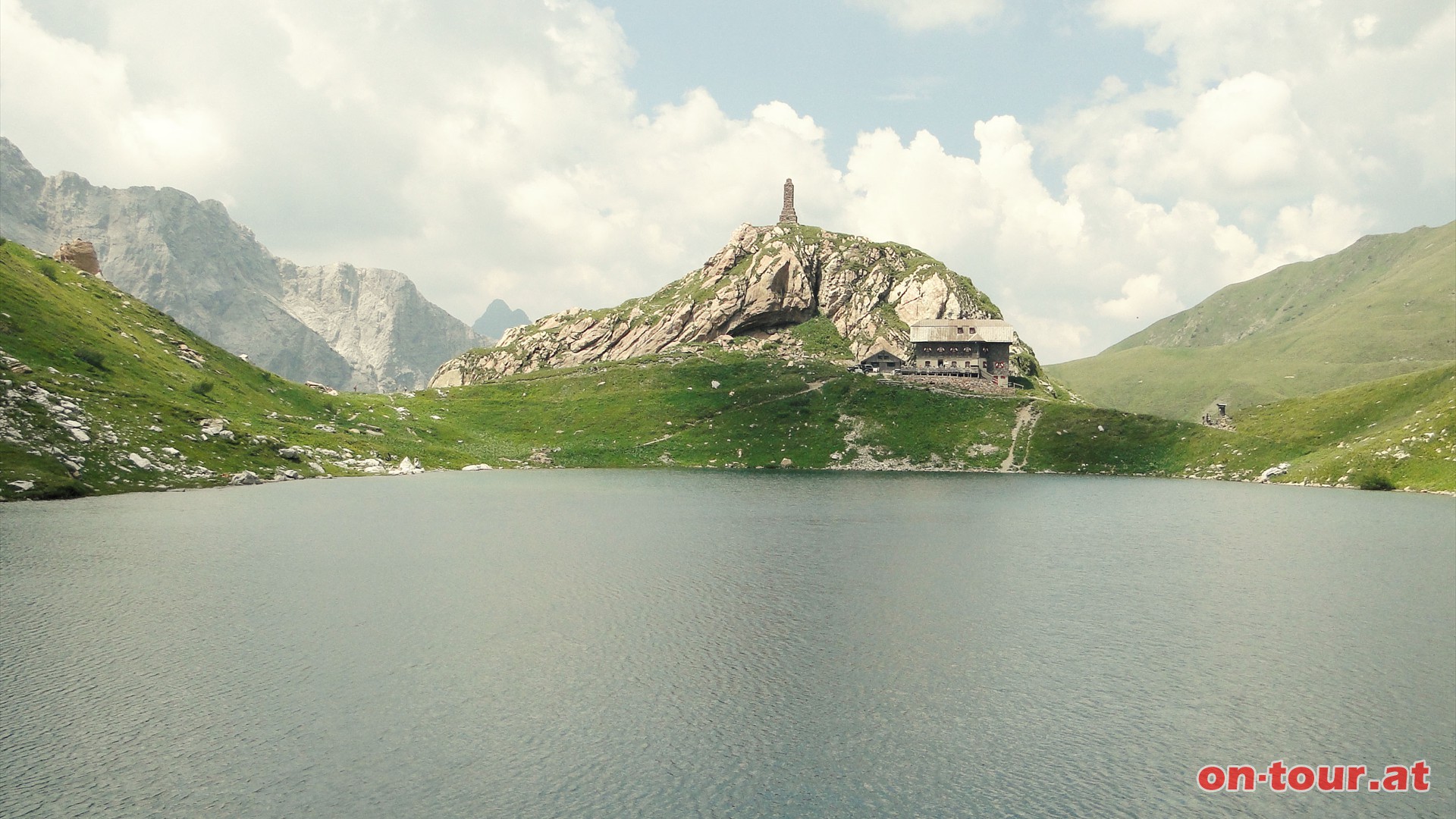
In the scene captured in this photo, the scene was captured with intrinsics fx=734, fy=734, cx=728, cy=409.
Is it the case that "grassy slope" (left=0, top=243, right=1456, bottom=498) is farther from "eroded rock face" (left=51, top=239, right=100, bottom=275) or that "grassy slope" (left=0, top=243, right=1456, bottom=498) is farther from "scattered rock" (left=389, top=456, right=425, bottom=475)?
"eroded rock face" (left=51, top=239, right=100, bottom=275)

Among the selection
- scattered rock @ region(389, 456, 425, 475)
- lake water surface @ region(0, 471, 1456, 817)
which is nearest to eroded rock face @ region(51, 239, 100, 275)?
scattered rock @ region(389, 456, 425, 475)

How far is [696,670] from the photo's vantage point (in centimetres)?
3516

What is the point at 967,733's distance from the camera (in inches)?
1124

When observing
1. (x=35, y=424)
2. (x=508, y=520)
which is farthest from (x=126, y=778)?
(x=35, y=424)

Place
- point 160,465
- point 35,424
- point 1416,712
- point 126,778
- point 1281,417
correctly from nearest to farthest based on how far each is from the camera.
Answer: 1. point 126,778
2. point 1416,712
3. point 35,424
4. point 160,465
5. point 1281,417

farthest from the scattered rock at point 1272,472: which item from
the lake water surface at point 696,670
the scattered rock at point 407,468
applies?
the scattered rock at point 407,468

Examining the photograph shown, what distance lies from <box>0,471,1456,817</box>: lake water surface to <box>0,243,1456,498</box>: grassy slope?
25.1 m

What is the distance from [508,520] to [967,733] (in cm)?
6241

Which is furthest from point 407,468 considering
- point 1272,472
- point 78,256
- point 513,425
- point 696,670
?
point 1272,472

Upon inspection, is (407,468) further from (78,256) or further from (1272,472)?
(1272,472)

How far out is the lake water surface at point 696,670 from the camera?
24125 mm

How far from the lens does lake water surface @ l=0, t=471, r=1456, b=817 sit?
79.2ft

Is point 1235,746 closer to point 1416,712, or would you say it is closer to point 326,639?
point 1416,712

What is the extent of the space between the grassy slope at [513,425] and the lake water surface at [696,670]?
82.2ft
